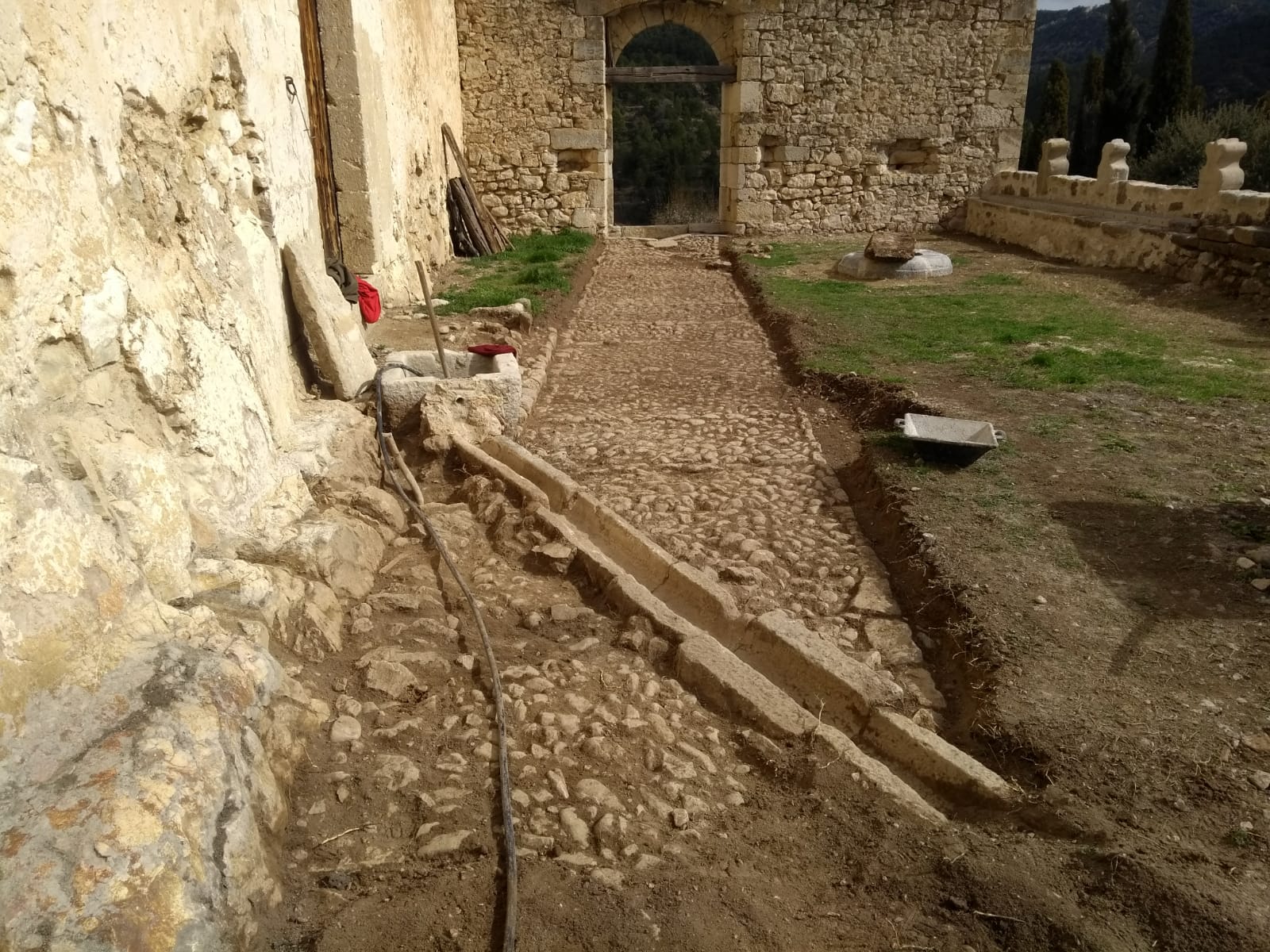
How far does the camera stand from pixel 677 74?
48.6ft

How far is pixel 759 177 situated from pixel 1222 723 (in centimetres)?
1364

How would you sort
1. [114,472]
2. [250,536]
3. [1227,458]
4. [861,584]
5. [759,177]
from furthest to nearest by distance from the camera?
[759,177] → [1227,458] → [861,584] → [250,536] → [114,472]

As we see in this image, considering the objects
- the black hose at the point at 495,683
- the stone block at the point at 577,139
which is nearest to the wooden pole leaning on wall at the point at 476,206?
the stone block at the point at 577,139

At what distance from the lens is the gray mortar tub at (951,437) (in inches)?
197

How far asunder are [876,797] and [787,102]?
46.7ft

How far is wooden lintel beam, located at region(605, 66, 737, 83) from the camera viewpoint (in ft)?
47.9

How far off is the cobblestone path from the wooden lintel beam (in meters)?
6.85

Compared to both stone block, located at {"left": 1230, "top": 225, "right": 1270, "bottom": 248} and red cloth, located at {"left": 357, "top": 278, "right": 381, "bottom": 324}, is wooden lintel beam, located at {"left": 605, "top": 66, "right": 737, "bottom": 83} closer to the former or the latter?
stone block, located at {"left": 1230, "top": 225, "right": 1270, "bottom": 248}

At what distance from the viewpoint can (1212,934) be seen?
2.16 metres

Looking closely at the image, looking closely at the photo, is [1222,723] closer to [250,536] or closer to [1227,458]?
[1227,458]

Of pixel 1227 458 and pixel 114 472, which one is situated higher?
pixel 114 472

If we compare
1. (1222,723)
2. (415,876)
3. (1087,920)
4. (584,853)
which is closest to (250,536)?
(415,876)

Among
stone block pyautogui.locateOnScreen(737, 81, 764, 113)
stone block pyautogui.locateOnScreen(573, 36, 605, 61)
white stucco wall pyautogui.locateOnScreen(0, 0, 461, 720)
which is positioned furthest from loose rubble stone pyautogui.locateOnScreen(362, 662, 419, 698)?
stone block pyautogui.locateOnScreen(737, 81, 764, 113)

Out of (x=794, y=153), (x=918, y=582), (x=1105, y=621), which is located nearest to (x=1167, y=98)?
(x=794, y=153)
